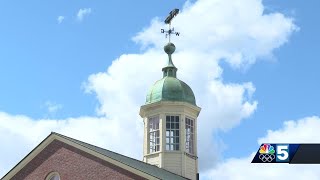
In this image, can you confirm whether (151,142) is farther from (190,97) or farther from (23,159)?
(23,159)

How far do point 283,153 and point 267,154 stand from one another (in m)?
0.83

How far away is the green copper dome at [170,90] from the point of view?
4519 centimetres

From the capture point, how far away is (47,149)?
3666cm

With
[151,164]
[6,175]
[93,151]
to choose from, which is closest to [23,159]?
[6,175]

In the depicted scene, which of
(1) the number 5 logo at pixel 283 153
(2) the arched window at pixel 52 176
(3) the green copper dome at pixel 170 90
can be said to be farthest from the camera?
(3) the green copper dome at pixel 170 90

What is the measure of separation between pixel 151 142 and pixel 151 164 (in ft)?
6.41

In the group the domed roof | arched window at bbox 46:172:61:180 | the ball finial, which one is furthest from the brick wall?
the ball finial

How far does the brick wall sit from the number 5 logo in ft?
28.6

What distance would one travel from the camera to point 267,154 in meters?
26.9

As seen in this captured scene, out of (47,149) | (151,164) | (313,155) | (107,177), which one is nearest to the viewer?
(313,155)

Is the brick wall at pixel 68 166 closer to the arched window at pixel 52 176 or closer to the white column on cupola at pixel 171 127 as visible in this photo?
the arched window at pixel 52 176

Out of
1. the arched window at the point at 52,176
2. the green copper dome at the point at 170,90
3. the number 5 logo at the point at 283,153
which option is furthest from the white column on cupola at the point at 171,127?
the number 5 logo at the point at 283,153

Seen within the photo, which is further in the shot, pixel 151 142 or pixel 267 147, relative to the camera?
pixel 151 142

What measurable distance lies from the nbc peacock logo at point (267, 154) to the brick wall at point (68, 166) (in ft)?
26.3
